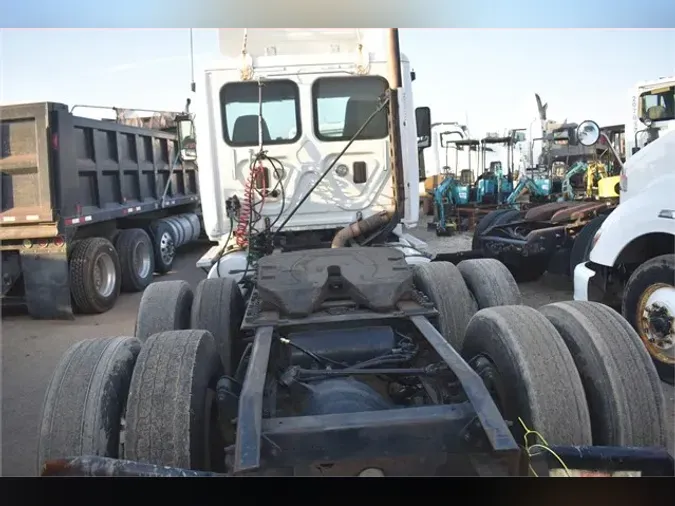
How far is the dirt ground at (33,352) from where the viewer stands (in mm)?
4080

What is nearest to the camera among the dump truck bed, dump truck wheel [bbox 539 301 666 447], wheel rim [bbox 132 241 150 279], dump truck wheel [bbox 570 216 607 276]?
dump truck wheel [bbox 539 301 666 447]

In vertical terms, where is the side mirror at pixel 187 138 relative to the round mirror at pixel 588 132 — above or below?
above

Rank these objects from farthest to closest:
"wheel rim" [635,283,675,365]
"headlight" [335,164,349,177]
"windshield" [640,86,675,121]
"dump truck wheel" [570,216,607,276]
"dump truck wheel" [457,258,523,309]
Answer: "windshield" [640,86,675,121] < "dump truck wheel" [570,216,607,276] < "headlight" [335,164,349,177] < "wheel rim" [635,283,675,365] < "dump truck wheel" [457,258,523,309]

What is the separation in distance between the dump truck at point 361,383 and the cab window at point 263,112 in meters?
1.26

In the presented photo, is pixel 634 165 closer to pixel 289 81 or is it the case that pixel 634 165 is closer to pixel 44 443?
pixel 289 81

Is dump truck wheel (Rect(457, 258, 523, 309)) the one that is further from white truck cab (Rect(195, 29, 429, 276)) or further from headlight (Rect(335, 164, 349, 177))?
headlight (Rect(335, 164, 349, 177))

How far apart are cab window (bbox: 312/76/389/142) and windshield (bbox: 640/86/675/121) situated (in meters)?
4.53

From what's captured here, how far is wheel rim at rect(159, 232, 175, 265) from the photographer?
10914mm

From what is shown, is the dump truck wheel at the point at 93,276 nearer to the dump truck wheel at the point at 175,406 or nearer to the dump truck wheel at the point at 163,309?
the dump truck wheel at the point at 163,309

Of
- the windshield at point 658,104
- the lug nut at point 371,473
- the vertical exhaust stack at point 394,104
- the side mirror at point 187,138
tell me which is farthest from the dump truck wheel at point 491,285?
the windshield at point 658,104

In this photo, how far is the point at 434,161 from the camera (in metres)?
22.3

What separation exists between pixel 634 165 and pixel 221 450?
474 centimetres

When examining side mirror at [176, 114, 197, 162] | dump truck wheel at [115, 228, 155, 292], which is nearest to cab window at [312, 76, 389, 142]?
side mirror at [176, 114, 197, 162]

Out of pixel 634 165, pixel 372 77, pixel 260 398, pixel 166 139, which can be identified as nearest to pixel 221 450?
pixel 260 398
